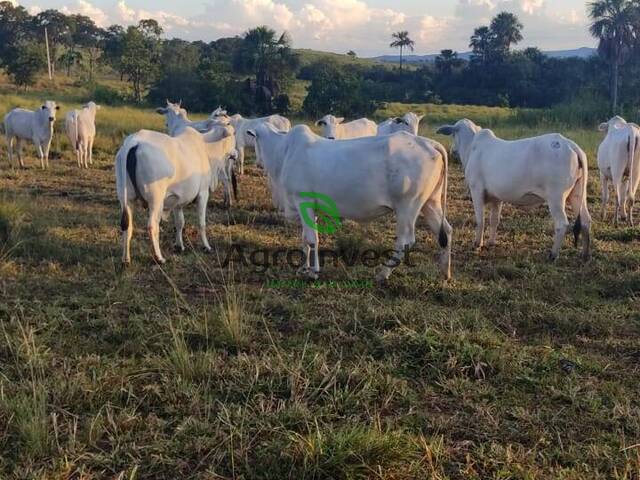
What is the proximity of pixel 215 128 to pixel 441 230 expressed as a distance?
3857 millimetres

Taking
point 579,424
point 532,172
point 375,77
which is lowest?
point 579,424

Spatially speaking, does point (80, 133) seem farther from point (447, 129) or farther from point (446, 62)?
point (446, 62)

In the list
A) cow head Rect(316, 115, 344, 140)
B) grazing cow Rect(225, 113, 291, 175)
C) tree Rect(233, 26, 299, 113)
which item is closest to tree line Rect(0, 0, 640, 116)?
tree Rect(233, 26, 299, 113)

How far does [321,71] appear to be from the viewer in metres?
38.2

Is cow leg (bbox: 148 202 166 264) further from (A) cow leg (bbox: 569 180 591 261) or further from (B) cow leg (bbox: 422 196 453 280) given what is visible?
(A) cow leg (bbox: 569 180 591 261)

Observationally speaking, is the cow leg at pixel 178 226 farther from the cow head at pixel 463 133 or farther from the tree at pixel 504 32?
the tree at pixel 504 32

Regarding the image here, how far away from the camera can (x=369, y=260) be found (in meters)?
7.43

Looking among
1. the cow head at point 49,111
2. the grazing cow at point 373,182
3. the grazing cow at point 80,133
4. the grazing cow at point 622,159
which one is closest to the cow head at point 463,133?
the grazing cow at point 622,159

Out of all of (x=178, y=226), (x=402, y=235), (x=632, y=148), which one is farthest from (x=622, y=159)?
(x=178, y=226)

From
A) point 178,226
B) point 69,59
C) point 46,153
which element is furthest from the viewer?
point 69,59

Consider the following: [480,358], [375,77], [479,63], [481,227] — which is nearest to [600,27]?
[479,63]

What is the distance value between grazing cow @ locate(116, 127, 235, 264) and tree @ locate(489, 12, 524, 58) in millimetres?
50944

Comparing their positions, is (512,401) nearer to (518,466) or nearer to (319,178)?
(518,466)

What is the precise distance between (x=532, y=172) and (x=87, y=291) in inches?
202
